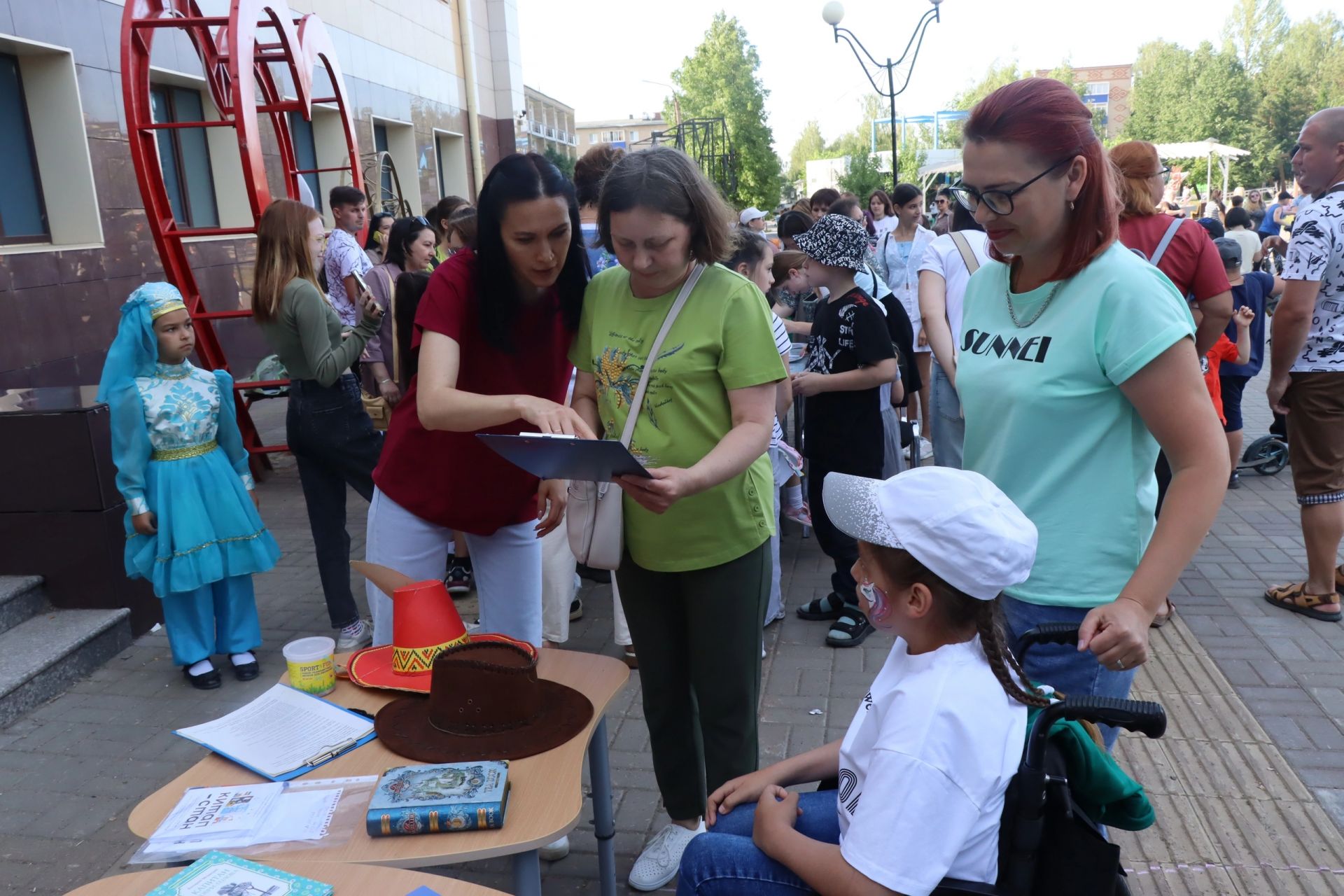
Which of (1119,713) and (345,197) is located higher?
(345,197)

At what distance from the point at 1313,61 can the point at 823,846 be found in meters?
57.2

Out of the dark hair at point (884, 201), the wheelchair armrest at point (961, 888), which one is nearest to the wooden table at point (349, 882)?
the wheelchair armrest at point (961, 888)

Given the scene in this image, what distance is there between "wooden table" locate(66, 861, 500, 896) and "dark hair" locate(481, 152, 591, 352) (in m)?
1.30

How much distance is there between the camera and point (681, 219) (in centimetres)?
216

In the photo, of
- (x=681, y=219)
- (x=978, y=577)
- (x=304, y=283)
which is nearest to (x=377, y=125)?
(x=304, y=283)

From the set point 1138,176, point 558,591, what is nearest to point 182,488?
point 558,591

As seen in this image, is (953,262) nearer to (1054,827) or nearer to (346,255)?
(1054,827)

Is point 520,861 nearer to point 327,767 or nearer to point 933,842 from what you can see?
point 327,767

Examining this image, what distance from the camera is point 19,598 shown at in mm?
4367

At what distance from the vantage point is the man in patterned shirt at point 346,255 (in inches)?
251

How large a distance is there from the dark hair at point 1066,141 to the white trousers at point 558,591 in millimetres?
2720

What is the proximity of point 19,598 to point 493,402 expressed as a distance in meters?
3.49

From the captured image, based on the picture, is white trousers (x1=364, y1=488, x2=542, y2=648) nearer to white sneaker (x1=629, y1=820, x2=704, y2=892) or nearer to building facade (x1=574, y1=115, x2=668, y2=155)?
white sneaker (x1=629, y1=820, x2=704, y2=892)

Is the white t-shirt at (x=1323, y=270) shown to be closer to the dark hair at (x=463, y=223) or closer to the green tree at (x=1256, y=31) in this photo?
the dark hair at (x=463, y=223)
